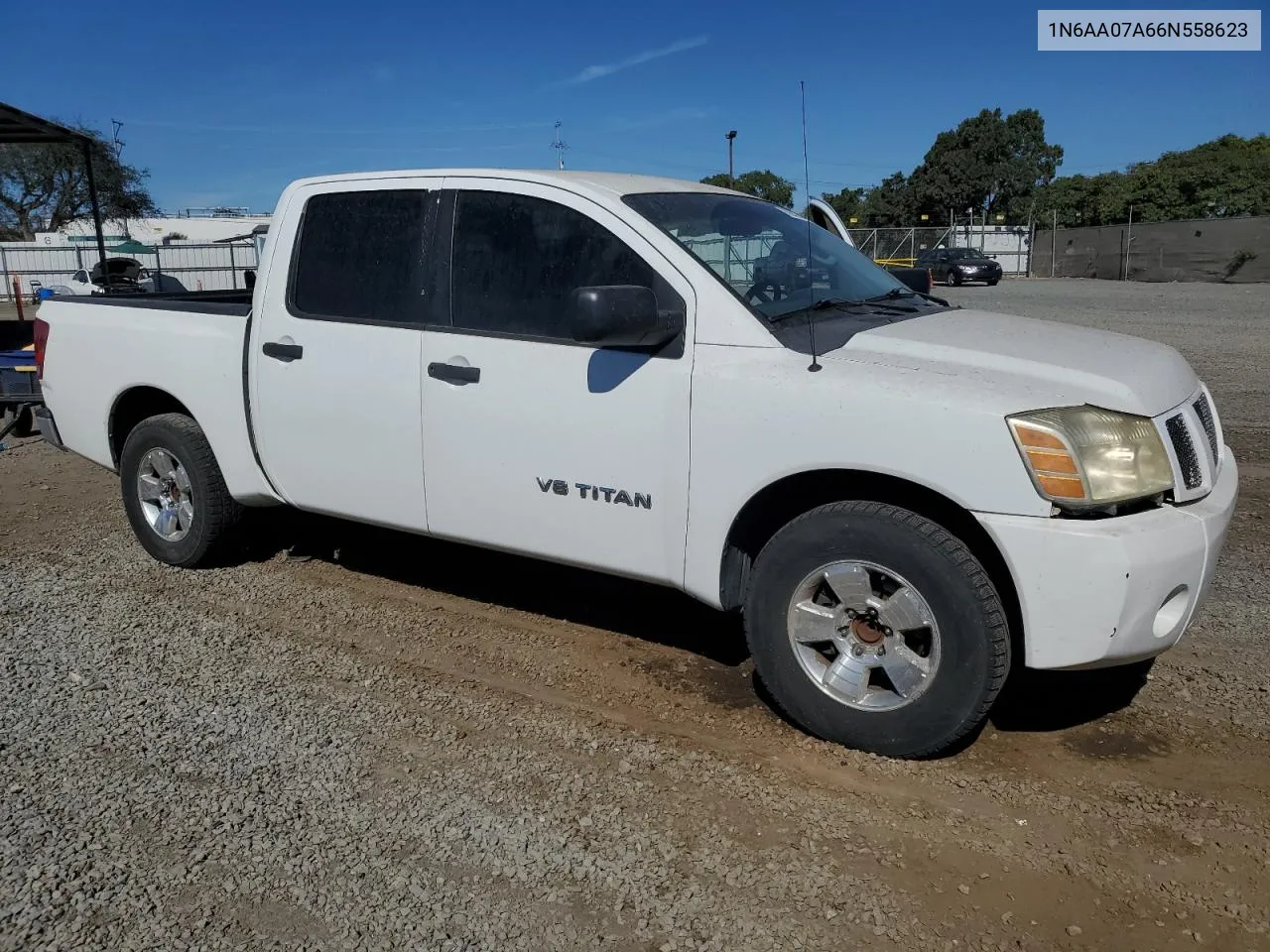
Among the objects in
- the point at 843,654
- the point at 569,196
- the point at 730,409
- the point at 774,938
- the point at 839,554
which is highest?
the point at 569,196

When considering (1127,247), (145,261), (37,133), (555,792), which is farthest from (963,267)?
(555,792)

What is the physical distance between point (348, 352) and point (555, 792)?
211 centimetres

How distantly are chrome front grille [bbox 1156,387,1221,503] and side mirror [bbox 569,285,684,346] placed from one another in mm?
1622

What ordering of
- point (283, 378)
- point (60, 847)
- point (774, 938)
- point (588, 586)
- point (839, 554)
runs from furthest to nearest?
point (588, 586) → point (283, 378) → point (839, 554) → point (60, 847) → point (774, 938)

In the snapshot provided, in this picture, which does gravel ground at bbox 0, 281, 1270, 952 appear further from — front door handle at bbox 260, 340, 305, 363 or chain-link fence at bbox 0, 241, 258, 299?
chain-link fence at bbox 0, 241, 258, 299

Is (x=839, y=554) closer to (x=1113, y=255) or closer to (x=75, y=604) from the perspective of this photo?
(x=75, y=604)

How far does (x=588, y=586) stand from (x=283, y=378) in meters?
1.78

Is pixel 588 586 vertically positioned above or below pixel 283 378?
below

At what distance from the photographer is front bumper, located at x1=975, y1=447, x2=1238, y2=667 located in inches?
116

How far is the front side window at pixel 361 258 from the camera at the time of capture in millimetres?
4325

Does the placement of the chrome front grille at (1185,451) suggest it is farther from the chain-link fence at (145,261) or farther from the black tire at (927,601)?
the chain-link fence at (145,261)

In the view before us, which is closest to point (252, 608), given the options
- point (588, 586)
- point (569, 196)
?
point (588, 586)

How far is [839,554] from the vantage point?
10.9ft

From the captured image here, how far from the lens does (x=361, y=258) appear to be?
14.7 ft
